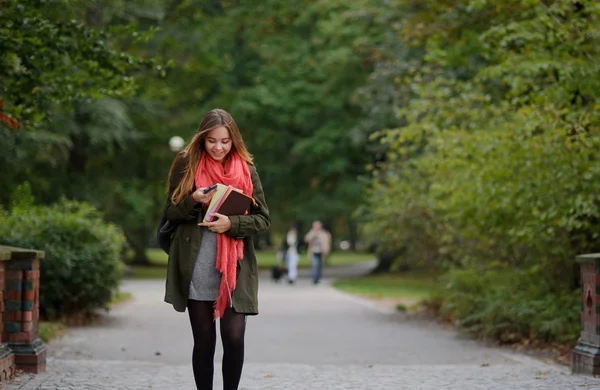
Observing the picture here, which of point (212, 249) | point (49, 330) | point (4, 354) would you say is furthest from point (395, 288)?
point (212, 249)

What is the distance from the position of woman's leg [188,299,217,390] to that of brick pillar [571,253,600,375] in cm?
394

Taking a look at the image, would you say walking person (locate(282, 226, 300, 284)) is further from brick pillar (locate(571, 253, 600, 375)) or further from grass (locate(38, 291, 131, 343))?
brick pillar (locate(571, 253, 600, 375))

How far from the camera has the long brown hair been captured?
5930 millimetres

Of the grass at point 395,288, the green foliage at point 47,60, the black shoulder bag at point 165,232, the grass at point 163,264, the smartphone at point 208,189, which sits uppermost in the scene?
the green foliage at point 47,60

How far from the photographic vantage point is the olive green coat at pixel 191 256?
579 centimetres

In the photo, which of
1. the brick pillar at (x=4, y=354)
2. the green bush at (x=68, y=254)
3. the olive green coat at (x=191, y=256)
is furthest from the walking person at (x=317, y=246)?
the olive green coat at (x=191, y=256)

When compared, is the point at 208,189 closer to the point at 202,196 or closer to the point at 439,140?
the point at 202,196

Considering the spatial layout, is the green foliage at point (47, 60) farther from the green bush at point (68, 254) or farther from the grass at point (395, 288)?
the grass at point (395, 288)

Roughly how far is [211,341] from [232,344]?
0.46 ft

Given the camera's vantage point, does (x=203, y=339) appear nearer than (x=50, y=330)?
Yes

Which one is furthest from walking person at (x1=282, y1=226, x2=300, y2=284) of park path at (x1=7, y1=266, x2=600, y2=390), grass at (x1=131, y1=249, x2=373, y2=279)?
park path at (x1=7, y1=266, x2=600, y2=390)

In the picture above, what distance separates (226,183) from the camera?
5.95 m

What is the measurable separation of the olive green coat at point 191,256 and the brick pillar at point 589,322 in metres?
3.86

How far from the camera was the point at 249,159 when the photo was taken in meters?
6.09
